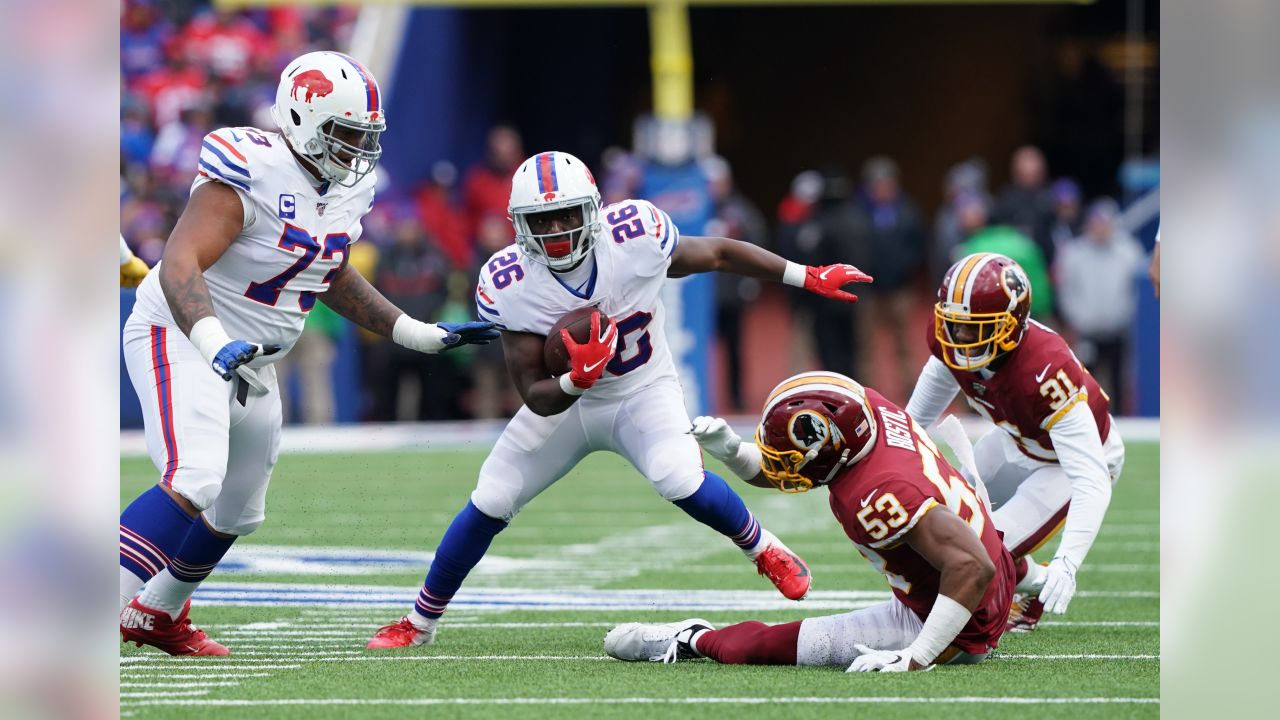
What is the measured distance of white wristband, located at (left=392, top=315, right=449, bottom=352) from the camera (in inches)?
197

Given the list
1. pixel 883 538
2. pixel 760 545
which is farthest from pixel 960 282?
pixel 883 538

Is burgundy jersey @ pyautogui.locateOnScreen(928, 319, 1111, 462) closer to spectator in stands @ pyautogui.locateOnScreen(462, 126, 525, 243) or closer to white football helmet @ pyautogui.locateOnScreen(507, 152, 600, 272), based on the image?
white football helmet @ pyautogui.locateOnScreen(507, 152, 600, 272)

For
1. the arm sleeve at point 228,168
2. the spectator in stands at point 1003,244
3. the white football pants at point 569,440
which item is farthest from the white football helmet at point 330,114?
the spectator in stands at point 1003,244

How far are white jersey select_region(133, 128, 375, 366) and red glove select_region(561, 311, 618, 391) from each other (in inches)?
31.5

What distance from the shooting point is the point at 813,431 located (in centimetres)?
415

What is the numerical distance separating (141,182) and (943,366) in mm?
8815

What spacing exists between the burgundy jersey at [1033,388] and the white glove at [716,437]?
0.88 meters

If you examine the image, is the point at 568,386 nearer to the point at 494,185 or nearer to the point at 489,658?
the point at 489,658

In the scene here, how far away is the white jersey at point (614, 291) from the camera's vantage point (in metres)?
4.99

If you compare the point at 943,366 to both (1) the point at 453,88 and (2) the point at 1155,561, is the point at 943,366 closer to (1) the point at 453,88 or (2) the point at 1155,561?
(2) the point at 1155,561

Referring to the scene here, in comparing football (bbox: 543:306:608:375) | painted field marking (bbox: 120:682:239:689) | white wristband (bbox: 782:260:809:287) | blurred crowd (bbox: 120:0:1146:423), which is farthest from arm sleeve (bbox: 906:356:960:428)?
blurred crowd (bbox: 120:0:1146:423)

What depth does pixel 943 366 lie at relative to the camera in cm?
540
